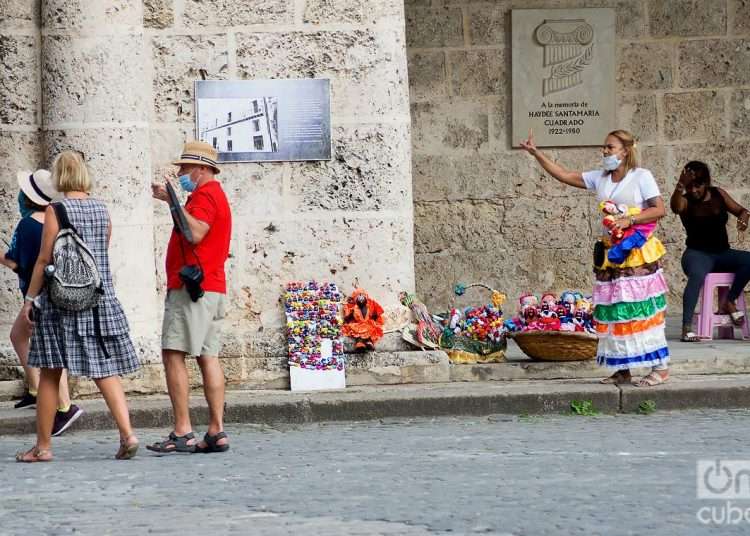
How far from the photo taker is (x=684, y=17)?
13.0 metres

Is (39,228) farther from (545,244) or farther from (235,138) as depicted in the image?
(545,244)

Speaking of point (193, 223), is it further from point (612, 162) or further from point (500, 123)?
point (500, 123)

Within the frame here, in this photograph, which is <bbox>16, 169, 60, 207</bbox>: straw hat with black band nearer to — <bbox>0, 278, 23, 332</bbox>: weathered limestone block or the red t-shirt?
the red t-shirt

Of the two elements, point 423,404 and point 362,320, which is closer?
point 423,404

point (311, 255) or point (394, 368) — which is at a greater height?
point (311, 255)

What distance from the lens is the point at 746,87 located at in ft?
43.0

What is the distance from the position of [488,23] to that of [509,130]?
955mm

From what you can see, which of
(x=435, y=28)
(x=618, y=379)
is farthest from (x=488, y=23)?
(x=618, y=379)

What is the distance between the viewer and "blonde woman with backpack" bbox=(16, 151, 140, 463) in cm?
732

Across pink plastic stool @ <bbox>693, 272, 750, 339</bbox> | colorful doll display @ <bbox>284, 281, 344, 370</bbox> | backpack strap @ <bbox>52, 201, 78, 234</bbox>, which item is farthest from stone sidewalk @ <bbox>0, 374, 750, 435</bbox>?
pink plastic stool @ <bbox>693, 272, 750, 339</bbox>

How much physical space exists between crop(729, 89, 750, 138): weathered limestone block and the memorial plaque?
3.58 feet

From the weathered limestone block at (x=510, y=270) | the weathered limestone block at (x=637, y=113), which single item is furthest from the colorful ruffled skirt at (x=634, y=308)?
the weathered limestone block at (x=637, y=113)

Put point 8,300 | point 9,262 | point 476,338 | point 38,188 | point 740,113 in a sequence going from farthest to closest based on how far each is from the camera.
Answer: point 740,113 → point 476,338 → point 8,300 → point 9,262 → point 38,188

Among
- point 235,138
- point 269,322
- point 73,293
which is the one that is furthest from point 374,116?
point 73,293
